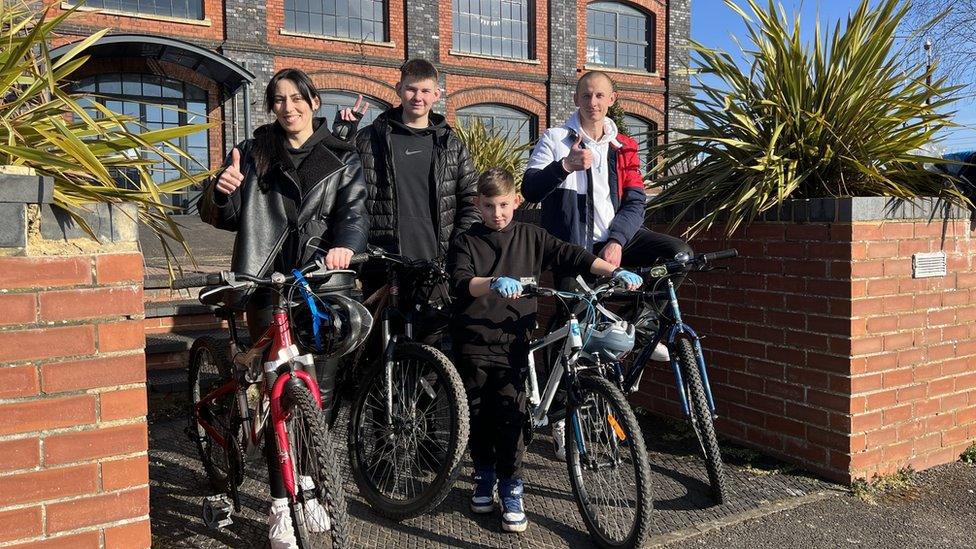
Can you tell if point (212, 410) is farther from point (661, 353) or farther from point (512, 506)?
point (661, 353)

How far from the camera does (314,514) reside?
8.72 feet

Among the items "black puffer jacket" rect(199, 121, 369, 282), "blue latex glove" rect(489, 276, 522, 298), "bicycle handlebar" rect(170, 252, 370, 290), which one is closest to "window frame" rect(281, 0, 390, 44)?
"black puffer jacket" rect(199, 121, 369, 282)

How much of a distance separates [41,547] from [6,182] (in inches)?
42.0

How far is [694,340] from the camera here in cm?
351

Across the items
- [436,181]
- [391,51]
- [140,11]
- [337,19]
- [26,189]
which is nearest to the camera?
[26,189]

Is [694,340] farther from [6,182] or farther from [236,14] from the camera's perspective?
[236,14]

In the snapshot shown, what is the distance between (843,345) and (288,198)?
2.79 meters

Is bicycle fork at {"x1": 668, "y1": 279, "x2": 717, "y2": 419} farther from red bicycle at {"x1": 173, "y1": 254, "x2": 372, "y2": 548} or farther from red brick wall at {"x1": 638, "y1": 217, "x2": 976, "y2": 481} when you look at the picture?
red bicycle at {"x1": 173, "y1": 254, "x2": 372, "y2": 548}

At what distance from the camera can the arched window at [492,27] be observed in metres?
21.2

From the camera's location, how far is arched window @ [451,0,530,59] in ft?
69.5

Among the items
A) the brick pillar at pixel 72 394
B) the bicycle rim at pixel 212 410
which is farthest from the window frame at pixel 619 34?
the brick pillar at pixel 72 394

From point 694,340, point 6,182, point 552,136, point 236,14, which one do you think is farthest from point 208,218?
point 236,14

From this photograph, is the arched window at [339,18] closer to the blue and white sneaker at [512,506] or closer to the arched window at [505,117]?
the arched window at [505,117]

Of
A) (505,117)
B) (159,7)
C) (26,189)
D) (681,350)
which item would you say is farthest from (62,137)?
(505,117)
